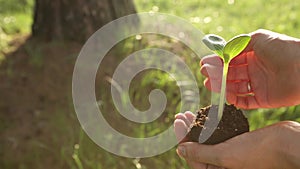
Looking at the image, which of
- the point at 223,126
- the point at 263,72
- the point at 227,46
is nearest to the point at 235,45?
the point at 227,46

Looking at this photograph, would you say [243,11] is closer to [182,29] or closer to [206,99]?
[182,29]

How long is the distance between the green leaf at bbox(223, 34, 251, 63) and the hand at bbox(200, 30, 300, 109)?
0.74 feet

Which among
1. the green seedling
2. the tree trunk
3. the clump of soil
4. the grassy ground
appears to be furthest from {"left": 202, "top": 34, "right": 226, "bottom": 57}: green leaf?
the tree trunk

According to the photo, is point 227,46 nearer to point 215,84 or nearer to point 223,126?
point 223,126

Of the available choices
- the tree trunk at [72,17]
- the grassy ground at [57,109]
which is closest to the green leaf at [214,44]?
the grassy ground at [57,109]

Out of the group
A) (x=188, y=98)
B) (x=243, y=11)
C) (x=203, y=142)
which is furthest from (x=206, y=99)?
(x=243, y=11)

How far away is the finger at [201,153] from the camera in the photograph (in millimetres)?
1403

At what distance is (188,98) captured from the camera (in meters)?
2.55

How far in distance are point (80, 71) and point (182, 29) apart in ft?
2.80

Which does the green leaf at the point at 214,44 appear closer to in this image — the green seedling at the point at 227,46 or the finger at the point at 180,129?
the green seedling at the point at 227,46

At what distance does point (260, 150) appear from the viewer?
1375 mm

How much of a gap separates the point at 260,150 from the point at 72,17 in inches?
71.2

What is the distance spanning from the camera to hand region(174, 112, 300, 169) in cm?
137

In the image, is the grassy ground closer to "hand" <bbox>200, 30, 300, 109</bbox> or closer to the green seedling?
"hand" <bbox>200, 30, 300, 109</bbox>
